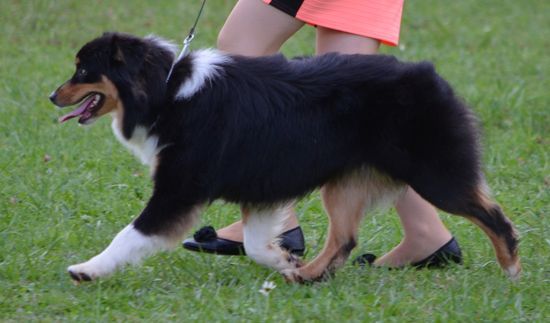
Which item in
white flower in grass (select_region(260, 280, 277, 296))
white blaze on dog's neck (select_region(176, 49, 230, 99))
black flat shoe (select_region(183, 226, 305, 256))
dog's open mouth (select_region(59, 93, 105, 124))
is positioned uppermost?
white blaze on dog's neck (select_region(176, 49, 230, 99))

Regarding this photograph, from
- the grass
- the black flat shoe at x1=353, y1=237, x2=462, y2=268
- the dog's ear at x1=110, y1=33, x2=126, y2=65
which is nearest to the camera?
the grass

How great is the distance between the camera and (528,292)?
13.7 ft

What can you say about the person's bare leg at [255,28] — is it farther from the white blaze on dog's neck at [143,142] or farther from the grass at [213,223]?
the grass at [213,223]

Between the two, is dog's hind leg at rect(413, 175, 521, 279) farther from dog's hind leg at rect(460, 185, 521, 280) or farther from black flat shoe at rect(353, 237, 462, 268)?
black flat shoe at rect(353, 237, 462, 268)

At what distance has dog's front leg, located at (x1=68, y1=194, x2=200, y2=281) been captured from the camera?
4102 mm

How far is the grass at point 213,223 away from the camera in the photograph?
12.8ft

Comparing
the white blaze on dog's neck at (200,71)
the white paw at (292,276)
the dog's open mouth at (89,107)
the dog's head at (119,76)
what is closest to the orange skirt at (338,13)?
the white blaze on dog's neck at (200,71)

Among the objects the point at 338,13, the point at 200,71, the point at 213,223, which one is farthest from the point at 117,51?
the point at 213,223

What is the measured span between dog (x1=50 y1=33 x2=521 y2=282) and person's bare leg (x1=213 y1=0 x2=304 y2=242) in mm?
320

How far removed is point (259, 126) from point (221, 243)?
0.85 m

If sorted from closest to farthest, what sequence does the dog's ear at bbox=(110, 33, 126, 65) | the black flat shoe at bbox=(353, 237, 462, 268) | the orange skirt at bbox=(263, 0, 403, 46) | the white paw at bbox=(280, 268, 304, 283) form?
the dog's ear at bbox=(110, 33, 126, 65) → the white paw at bbox=(280, 268, 304, 283) → the orange skirt at bbox=(263, 0, 403, 46) → the black flat shoe at bbox=(353, 237, 462, 268)

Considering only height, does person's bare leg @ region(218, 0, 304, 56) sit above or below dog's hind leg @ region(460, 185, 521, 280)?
above

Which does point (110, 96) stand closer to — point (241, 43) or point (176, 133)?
point (176, 133)

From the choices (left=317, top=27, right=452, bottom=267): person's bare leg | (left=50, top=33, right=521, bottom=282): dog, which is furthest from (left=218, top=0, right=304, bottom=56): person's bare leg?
(left=50, top=33, right=521, bottom=282): dog
